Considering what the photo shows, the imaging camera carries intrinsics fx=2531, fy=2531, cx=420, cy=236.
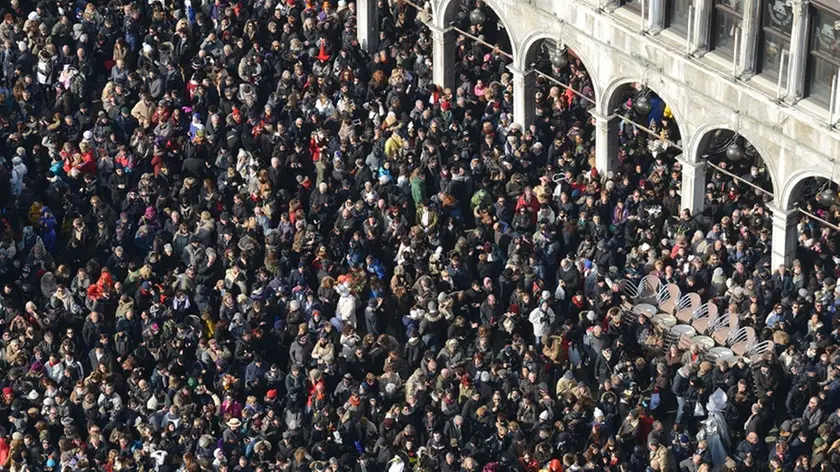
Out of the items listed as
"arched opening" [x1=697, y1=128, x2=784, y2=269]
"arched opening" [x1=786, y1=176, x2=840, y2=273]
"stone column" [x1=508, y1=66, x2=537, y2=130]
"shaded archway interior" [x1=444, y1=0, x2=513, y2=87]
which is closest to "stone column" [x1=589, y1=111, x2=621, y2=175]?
"stone column" [x1=508, y1=66, x2=537, y2=130]

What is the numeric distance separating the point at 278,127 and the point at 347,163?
2249mm

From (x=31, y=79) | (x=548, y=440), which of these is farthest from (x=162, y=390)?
(x=31, y=79)

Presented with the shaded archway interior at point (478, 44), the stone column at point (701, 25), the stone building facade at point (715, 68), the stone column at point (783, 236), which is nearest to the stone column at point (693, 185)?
the stone building facade at point (715, 68)

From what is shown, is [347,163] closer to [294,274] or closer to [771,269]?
[294,274]

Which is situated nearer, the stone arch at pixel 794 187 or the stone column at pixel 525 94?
Answer: the stone arch at pixel 794 187

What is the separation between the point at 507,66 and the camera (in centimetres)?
6906

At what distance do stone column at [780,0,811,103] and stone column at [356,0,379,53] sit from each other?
15902 millimetres

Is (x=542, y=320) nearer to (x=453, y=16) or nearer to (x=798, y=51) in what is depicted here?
(x=798, y=51)

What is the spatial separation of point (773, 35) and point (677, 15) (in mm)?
3643

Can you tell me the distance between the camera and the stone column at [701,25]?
206ft

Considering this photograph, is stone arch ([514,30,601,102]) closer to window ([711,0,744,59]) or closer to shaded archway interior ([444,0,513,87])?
shaded archway interior ([444,0,513,87])

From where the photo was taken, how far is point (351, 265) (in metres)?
62.7

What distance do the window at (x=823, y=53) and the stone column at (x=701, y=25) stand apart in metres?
3.34

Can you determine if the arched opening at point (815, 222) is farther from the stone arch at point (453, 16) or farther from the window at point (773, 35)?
the stone arch at point (453, 16)
